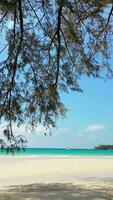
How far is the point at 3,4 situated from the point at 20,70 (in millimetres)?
1960

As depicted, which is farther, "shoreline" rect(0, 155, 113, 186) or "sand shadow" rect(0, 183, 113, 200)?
"shoreline" rect(0, 155, 113, 186)

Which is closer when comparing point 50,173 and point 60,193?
point 60,193

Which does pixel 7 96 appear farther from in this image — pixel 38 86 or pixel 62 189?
pixel 62 189

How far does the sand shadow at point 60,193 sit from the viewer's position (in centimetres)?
1070

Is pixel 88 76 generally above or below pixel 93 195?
above

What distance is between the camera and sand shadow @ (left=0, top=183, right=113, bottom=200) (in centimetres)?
1070

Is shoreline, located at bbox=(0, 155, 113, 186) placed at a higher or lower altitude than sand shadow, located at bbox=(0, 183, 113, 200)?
higher

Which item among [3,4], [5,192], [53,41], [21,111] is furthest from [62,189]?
[3,4]

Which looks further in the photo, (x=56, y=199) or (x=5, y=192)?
(x=5, y=192)

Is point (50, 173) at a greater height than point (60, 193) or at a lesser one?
greater

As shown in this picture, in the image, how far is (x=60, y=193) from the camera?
11609 millimetres

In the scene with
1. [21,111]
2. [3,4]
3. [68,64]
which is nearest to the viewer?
[3,4]

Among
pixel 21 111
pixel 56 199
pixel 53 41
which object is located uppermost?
pixel 53 41

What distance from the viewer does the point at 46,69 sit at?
12.4 m
